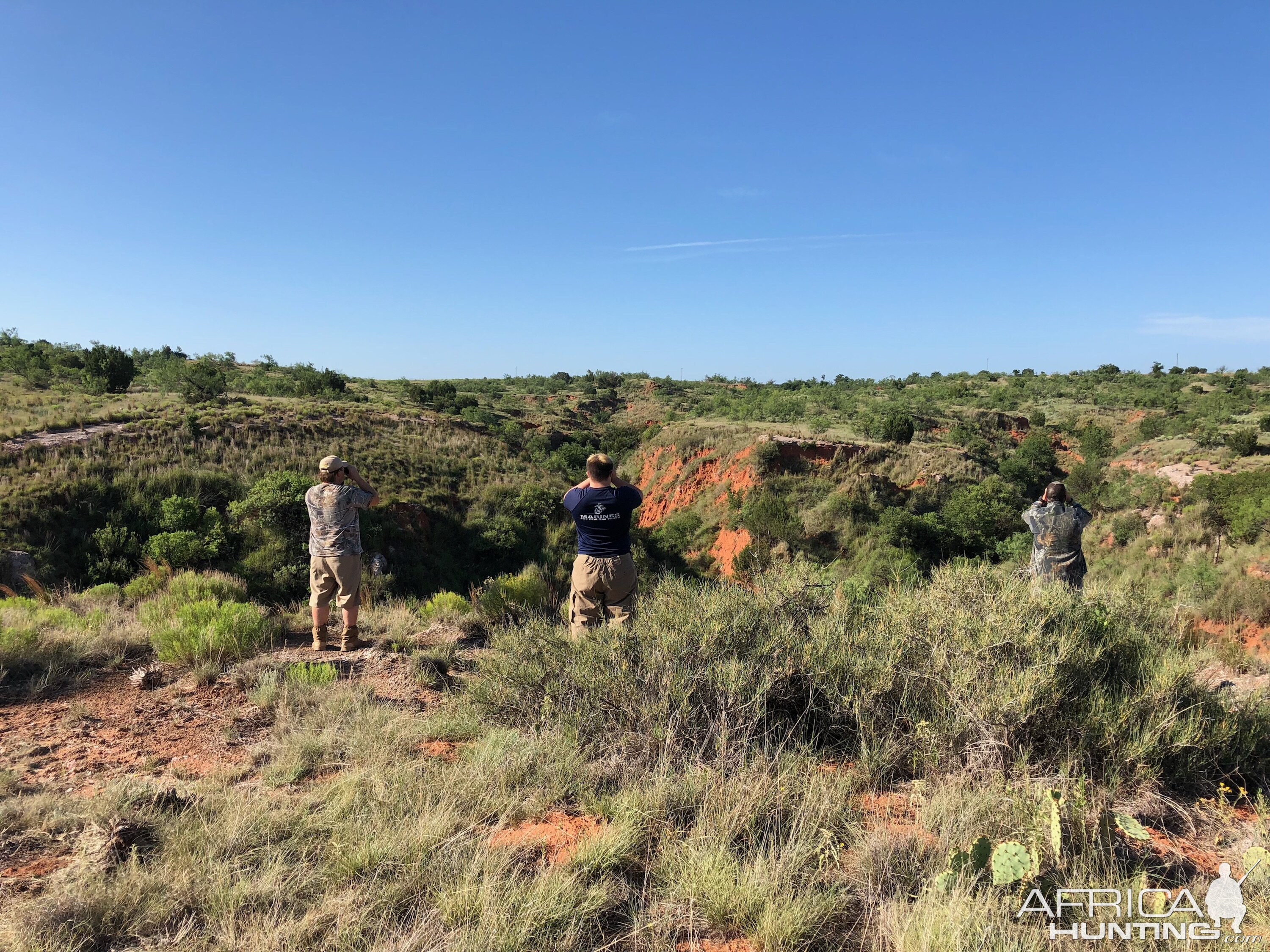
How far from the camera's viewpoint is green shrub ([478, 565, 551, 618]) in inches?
276

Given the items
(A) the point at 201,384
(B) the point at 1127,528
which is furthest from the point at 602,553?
(A) the point at 201,384

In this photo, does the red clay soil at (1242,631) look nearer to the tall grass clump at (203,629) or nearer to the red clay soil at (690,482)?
the tall grass clump at (203,629)

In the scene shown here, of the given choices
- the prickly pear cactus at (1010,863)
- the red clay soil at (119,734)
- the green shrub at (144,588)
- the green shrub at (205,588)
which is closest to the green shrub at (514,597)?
the red clay soil at (119,734)

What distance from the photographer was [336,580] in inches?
237

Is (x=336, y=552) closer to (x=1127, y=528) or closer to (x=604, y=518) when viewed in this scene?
(x=604, y=518)

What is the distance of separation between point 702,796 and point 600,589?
2.24 metres

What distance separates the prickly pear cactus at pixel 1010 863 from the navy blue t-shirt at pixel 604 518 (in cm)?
329

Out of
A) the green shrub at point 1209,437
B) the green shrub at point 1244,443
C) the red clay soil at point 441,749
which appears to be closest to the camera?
the red clay soil at point 441,749

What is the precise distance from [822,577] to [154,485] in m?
15.4

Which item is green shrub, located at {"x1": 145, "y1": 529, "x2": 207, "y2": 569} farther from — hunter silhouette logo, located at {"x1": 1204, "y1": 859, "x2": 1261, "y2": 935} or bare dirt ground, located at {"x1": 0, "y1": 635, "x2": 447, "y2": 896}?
hunter silhouette logo, located at {"x1": 1204, "y1": 859, "x2": 1261, "y2": 935}

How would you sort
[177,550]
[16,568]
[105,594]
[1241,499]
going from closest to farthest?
[105,594] < [16,568] < [177,550] < [1241,499]

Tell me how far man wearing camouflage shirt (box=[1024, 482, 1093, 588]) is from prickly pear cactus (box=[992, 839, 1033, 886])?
14.9 feet

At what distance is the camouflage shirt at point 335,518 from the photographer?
598 cm

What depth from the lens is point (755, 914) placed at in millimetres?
2375
